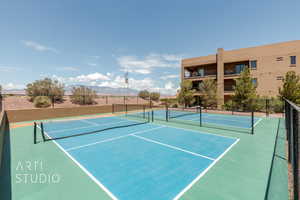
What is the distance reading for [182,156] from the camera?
18.9ft

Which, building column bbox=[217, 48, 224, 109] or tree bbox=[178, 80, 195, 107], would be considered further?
tree bbox=[178, 80, 195, 107]

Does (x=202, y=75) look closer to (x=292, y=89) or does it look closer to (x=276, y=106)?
(x=276, y=106)

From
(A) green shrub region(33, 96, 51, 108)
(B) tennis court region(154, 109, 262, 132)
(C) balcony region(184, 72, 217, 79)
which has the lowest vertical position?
(B) tennis court region(154, 109, 262, 132)

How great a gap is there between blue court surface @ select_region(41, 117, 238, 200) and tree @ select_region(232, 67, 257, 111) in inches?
551

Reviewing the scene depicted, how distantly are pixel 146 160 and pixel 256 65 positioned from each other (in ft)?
89.8

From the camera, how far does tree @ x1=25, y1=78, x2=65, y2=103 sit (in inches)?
1033

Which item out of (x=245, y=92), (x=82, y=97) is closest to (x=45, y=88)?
(x=82, y=97)

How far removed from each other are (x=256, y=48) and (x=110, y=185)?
1176 inches

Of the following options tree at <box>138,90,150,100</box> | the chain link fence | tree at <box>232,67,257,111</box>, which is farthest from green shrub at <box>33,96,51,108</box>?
tree at <box>138,90,150,100</box>

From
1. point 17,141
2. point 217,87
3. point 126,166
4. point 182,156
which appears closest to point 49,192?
point 126,166

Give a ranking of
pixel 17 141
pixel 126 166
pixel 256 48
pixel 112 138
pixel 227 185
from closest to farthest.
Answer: pixel 227 185 < pixel 126 166 < pixel 17 141 < pixel 112 138 < pixel 256 48

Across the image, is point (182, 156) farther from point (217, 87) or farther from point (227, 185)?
point (217, 87)

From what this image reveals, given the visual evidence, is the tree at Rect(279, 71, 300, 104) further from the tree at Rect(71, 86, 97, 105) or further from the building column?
the tree at Rect(71, 86, 97, 105)

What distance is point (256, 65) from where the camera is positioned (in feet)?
77.4
